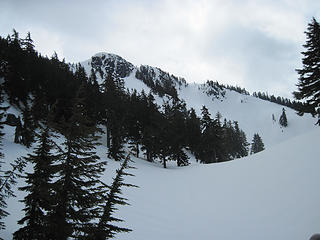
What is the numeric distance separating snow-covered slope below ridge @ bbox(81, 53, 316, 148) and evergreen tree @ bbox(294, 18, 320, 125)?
10093 cm

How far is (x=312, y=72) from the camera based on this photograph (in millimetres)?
21891

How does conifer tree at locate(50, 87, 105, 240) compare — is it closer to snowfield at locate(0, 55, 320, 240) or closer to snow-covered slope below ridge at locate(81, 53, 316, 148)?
snowfield at locate(0, 55, 320, 240)

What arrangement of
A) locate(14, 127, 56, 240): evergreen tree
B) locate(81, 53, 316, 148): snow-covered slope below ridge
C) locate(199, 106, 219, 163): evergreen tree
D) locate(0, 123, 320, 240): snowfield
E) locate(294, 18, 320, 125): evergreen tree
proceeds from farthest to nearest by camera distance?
locate(81, 53, 316, 148): snow-covered slope below ridge → locate(199, 106, 219, 163): evergreen tree → locate(294, 18, 320, 125): evergreen tree → locate(0, 123, 320, 240): snowfield → locate(14, 127, 56, 240): evergreen tree

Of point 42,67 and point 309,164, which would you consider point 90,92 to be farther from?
point 309,164

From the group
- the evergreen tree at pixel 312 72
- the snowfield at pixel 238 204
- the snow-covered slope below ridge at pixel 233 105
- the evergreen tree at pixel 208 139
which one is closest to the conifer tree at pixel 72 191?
the snowfield at pixel 238 204

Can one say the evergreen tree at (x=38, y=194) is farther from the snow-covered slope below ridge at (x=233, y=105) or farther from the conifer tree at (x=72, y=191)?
the snow-covered slope below ridge at (x=233, y=105)

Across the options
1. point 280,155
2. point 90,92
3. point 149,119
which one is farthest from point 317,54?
point 90,92

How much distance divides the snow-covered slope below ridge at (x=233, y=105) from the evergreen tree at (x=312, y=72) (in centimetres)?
10093

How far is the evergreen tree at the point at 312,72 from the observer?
21.5m

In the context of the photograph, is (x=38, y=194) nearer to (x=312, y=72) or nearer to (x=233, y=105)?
(x=312, y=72)

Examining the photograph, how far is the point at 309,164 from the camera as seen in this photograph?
1348 centimetres

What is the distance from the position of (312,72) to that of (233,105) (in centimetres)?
15992

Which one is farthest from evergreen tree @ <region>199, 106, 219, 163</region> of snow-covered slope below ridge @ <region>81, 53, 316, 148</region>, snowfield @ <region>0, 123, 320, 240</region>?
snow-covered slope below ridge @ <region>81, 53, 316, 148</region>

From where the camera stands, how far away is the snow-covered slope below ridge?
12306cm
